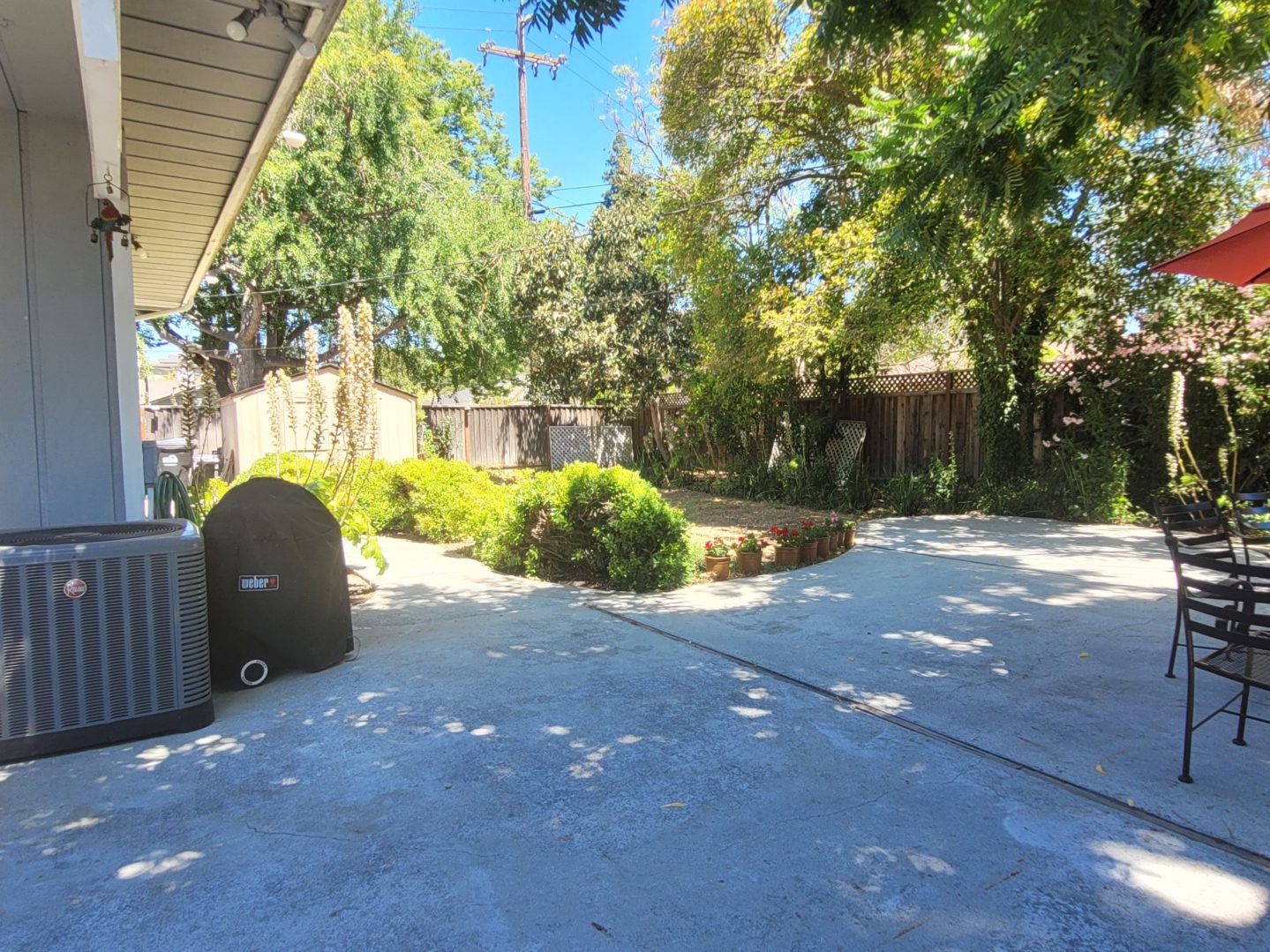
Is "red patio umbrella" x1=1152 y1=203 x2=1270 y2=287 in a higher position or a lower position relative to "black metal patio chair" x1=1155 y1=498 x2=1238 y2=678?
higher

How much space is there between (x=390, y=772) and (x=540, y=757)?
0.60 metres

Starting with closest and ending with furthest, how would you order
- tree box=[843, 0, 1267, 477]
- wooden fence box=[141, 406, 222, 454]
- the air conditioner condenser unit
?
the air conditioner condenser unit → tree box=[843, 0, 1267, 477] → wooden fence box=[141, 406, 222, 454]

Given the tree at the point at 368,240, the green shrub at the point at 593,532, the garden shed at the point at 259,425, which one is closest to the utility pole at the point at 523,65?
the tree at the point at 368,240

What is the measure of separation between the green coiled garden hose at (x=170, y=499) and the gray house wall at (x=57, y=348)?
0.90 ft

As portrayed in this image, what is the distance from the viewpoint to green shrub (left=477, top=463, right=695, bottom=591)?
241 inches

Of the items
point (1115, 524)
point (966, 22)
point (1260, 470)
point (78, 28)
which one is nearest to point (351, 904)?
point (78, 28)

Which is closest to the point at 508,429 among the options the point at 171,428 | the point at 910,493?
the point at 171,428

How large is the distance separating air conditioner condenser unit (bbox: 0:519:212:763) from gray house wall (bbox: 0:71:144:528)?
88cm

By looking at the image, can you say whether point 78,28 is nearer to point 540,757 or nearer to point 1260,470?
point 540,757

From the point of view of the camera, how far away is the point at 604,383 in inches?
675

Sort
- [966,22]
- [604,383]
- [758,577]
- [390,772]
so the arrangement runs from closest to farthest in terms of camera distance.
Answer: [390,772], [966,22], [758,577], [604,383]

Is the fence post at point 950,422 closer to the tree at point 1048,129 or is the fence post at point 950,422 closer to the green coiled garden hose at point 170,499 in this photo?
the tree at point 1048,129

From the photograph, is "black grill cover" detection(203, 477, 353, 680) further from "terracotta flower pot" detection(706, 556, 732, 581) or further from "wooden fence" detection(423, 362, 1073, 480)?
"wooden fence" detection(423, 362, 1073, 480)

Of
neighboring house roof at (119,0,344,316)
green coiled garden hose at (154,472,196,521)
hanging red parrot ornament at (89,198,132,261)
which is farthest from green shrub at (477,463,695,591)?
hanging red parrot ornament at (89,198,132,261)
